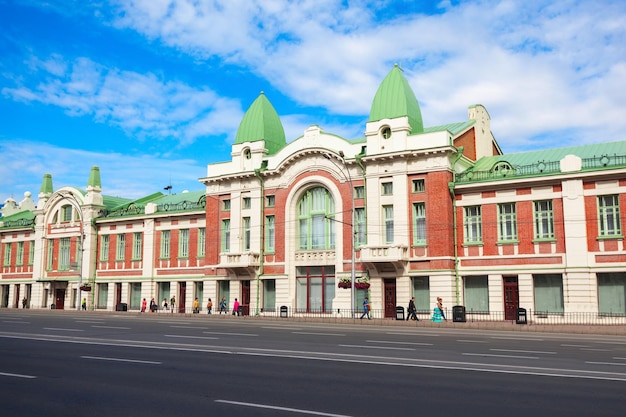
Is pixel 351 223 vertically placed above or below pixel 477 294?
above

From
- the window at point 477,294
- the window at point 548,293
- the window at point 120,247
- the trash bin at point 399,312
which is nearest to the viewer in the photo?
the window at point 548,293

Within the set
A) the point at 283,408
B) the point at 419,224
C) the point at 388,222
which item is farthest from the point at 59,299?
the point at 283,408

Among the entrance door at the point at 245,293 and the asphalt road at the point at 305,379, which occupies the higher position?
the entrance door at the point at 245,293

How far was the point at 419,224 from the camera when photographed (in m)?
40.1

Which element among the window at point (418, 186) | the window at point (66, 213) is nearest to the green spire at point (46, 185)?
the window at point (66, 213)

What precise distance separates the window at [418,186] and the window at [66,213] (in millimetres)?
36140

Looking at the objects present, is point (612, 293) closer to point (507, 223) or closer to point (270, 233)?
point (507, 223)

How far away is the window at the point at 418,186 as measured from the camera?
40281mm

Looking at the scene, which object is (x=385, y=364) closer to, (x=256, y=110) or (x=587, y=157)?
(x=587, y=157)

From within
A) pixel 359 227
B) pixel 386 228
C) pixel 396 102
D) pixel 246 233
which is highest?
pixel 396 102

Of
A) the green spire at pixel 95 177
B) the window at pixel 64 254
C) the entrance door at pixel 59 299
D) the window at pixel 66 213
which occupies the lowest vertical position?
the entrance door at pixel 59 299

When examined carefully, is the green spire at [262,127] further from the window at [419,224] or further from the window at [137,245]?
the window at [419,224]

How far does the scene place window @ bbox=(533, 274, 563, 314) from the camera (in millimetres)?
36000

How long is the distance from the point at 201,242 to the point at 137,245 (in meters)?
7.57
